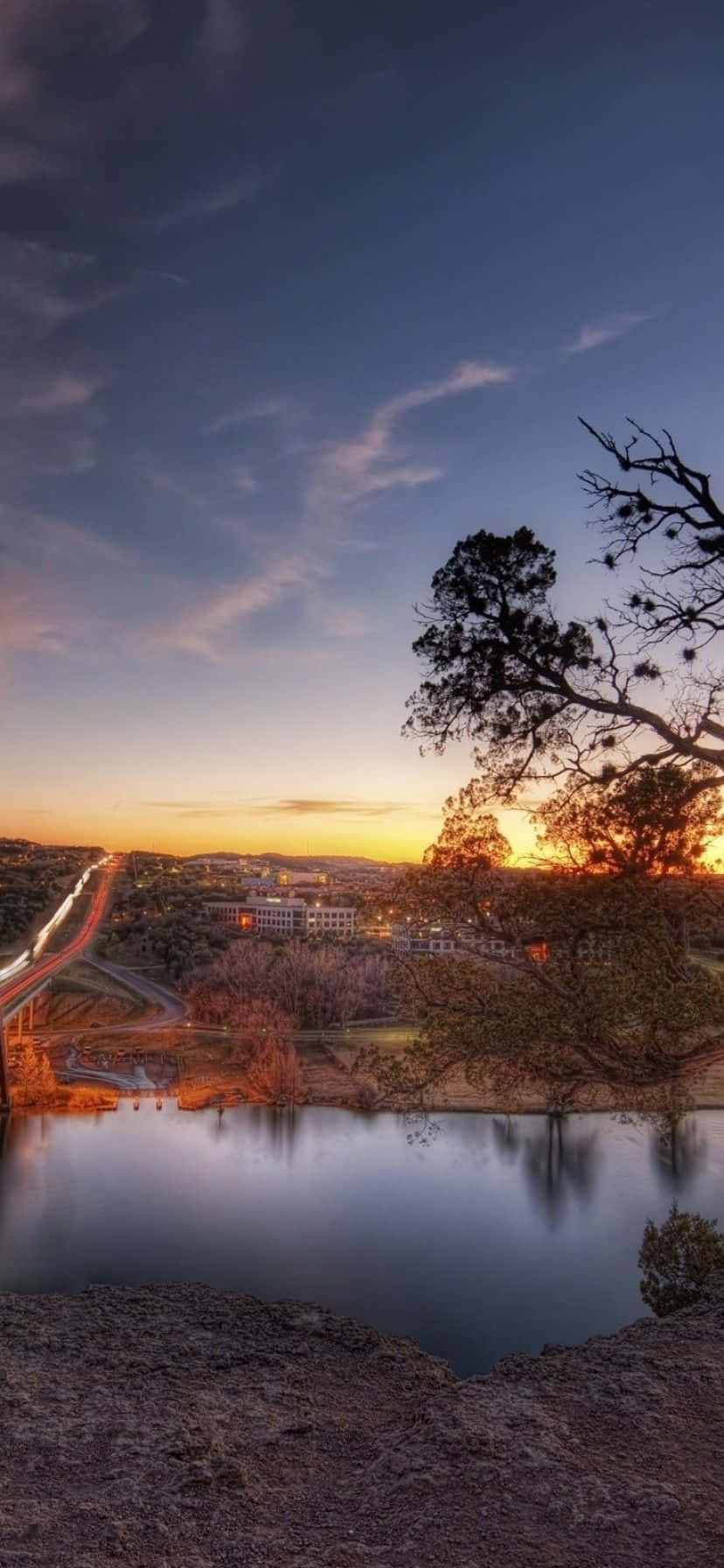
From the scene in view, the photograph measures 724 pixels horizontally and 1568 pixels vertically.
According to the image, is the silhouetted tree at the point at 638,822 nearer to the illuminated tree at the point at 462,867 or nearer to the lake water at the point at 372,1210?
the illuminated tree at the point at 462,867

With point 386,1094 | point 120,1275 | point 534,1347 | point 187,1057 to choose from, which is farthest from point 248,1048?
point 386,1094

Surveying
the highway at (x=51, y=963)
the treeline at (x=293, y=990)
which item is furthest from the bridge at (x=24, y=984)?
the treeline at (x=293, y=990)

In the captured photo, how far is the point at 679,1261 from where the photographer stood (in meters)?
10.1

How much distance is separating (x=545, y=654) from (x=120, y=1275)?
1613 centimetres

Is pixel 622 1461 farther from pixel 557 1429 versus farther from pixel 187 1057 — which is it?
pixel 187 1057

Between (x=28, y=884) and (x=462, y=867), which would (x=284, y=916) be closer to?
(x=28, y=884)

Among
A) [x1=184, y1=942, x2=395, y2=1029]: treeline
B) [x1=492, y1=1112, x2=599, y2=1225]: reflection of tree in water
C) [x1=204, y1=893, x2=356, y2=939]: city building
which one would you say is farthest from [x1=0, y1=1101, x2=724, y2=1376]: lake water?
[x1=204, y1=893, x2=356, y2=939]: city building

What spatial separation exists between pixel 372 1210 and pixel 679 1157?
31.9ft

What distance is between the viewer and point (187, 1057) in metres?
36.7

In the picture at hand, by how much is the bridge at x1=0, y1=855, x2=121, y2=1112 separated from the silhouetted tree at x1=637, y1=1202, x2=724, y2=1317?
2381 centimetres

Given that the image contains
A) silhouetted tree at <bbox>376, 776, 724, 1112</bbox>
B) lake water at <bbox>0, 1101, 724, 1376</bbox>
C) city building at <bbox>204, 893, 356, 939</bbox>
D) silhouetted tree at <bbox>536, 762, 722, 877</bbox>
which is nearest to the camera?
silhouetted tree at <bbox>536, 762, 722, 877</bbox>

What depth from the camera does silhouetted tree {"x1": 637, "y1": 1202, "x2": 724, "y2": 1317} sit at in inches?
375

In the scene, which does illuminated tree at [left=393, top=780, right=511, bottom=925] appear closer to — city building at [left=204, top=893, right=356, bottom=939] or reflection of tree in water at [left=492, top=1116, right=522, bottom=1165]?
reflection of tree in water at [left=492, top=1116, right=522, bottom=1165]

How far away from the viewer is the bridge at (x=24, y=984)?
3058 centimetres
